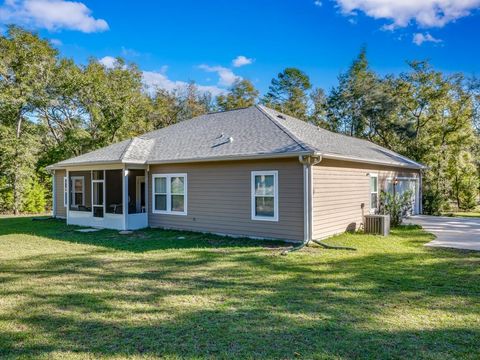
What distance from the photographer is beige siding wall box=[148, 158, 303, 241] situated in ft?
32.1

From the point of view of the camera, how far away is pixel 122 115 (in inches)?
945

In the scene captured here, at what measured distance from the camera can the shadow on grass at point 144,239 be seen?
9586 mm

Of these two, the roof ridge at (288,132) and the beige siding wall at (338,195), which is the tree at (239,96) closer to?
the roof ridge at (288,132)

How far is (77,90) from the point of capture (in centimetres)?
2353

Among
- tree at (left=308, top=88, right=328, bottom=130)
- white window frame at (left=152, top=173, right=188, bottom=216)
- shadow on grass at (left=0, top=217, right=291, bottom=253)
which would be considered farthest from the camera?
tree at (left=308, top=88, right=328, bottom=130)

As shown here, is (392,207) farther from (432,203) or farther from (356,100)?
(356,100)

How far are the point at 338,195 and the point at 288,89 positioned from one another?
2562 cm

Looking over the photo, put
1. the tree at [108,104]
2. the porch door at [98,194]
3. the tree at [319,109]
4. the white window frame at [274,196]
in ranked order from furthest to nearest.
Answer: the tree at [319,109] → the tree at [108,104] → the porch door at [98,194] → the white window frame at [274,196]

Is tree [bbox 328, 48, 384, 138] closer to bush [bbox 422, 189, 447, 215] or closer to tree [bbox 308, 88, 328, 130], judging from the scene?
tree [bbox 308, 88, 328, 130]

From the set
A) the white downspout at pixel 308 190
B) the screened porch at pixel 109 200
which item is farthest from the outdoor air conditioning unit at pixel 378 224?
the screened porch at pixel 109 200

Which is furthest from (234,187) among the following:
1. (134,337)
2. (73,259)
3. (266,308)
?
(134,337)

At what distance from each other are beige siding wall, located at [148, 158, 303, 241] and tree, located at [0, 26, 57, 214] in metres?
12.0

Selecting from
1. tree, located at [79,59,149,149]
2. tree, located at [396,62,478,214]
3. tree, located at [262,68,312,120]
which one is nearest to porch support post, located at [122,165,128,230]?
tree, located at [79,59,149,149]

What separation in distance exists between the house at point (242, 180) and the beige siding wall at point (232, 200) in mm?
29
